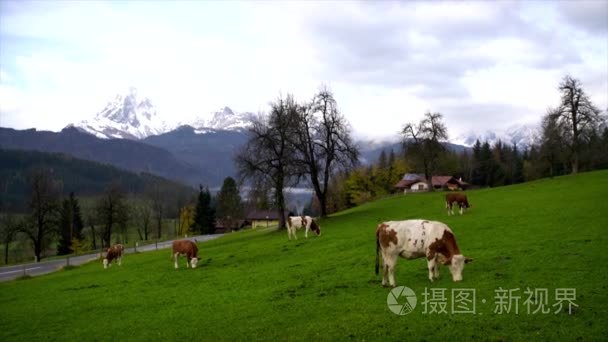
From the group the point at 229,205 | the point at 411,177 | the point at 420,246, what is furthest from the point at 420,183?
the point at 420,246

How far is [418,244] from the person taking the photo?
17.0m

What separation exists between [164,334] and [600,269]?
1547cm

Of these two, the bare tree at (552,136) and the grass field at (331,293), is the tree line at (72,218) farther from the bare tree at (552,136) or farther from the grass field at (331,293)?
the bare tree at (552,136)

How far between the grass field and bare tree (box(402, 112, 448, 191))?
43.7 m

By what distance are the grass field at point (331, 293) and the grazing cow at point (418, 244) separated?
732mm

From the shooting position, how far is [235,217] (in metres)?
121

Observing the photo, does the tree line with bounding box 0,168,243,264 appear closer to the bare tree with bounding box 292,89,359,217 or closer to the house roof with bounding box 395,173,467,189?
the bare tree with bounding box 292,89,359,217

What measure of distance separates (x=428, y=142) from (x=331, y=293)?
64580mm

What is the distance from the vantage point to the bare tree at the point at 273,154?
1869 inches

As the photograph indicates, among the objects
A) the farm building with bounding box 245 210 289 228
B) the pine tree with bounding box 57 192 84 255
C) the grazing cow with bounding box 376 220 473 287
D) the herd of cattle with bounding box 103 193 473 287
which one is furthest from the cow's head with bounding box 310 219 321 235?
the farm building with bounding box 245 210 289 228

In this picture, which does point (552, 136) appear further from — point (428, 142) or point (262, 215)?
point (262, 215)

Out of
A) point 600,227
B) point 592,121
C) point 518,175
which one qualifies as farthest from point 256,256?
point 518,175

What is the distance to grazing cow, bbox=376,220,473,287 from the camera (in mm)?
16906

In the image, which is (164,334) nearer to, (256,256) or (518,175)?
(256,256)
